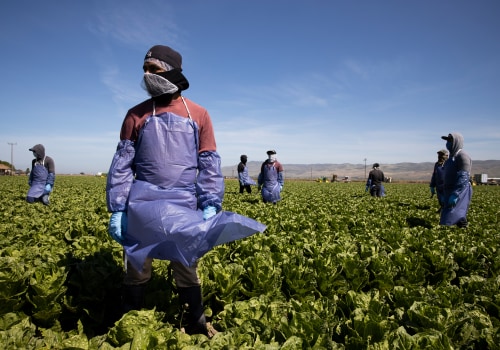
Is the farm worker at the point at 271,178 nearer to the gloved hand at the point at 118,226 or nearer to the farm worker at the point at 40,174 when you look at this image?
the farm worker at the point at 40,174

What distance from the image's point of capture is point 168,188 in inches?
96.0

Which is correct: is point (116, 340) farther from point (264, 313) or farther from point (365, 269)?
point (365, 269)

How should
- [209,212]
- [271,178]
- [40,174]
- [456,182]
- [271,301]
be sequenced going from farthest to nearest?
[271,178]
[40,174]
[456,182]
[271,301]
[209,212]

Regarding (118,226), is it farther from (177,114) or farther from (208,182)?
(177,114)

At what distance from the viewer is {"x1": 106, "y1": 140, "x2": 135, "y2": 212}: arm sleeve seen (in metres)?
2.37

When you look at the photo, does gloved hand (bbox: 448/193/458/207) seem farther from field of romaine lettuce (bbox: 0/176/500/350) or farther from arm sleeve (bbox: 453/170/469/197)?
field of romaine lettuce (bbox: 0/176/500/350)

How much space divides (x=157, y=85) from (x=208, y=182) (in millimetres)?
900

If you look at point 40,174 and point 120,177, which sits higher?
point 120,177

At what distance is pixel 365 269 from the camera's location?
428cm

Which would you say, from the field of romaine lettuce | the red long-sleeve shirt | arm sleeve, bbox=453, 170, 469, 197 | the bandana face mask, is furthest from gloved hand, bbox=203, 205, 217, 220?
arm sleeve, bbox=453, 170, 469, 197

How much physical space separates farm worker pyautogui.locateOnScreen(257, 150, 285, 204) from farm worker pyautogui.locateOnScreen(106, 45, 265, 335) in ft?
25.3

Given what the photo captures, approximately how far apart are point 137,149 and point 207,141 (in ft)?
1.93

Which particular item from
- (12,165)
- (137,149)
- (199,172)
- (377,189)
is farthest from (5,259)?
(12,165)

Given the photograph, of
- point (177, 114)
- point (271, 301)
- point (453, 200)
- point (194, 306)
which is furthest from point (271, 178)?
point (177, 114)
